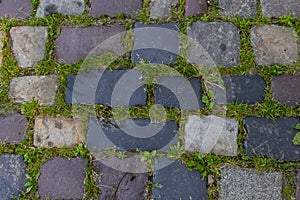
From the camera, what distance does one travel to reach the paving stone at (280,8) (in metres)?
2.46

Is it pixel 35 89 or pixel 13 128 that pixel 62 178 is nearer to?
pixel 13 128

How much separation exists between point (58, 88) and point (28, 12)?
0.54 meters

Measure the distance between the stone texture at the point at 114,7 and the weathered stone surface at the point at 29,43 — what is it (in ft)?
1.05

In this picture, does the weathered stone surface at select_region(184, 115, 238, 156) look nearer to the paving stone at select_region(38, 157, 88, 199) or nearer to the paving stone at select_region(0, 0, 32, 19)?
the paving stone at select_region(38, 157, 88, 199)

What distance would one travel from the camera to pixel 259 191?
2201 mm

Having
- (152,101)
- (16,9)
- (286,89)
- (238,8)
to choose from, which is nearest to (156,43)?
(152,101)

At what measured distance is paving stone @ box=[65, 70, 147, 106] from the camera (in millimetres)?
2404

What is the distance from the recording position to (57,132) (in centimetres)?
241

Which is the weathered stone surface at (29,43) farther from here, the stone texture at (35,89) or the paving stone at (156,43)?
the paving stone at (156,43)

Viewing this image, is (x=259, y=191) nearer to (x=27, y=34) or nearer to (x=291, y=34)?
(x=291, y=34)

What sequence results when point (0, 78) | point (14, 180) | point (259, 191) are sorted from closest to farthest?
point (259, 191) → point (14, 180) → point (0, 78)

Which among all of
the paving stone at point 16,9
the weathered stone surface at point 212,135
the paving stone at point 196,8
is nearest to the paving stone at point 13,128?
the paving stone at point 16,9

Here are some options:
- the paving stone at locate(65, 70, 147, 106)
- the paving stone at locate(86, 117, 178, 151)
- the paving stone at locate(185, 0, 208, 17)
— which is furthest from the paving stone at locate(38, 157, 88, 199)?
the paving stone at locate(185, 0, 208, 17)

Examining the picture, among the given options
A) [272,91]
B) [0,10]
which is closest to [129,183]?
[272,91]
